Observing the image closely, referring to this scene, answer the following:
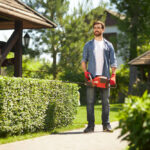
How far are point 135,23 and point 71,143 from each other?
1885 cm

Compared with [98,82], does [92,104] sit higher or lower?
lower

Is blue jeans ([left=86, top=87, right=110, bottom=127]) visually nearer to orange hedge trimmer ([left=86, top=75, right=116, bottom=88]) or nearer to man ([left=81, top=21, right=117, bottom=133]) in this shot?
man ([left=81, top=21, right=117, bottom=133])

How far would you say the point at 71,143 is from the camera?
6094 millimetres

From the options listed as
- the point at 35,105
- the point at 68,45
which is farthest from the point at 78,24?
the point at 35,105

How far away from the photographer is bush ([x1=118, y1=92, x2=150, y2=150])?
9.96ft

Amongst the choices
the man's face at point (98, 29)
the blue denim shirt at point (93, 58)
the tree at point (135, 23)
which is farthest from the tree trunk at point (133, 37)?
the man's face at point (98, 29)

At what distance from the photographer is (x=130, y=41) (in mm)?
23812

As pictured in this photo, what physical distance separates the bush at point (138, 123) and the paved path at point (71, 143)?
2.26 m

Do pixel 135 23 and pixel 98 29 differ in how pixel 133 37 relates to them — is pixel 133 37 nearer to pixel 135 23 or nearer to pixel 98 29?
pixel 135 23

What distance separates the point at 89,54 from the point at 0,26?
405 cm

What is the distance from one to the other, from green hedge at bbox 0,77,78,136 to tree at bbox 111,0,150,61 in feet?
50.8

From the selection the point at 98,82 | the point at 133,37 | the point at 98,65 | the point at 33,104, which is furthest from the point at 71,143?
the point at 133,37

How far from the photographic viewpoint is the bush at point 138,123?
9.96 feet

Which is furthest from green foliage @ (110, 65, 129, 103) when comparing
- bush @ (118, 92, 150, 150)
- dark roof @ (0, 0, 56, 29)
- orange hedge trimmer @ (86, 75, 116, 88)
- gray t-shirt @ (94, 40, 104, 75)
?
bush @ (118, 92, 150, 150)
